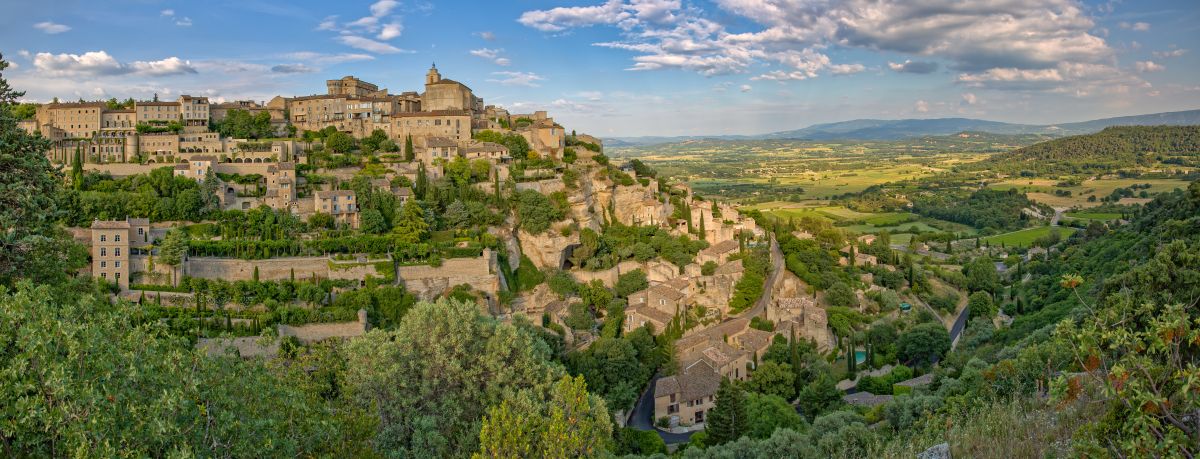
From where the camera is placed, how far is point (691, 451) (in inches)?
773

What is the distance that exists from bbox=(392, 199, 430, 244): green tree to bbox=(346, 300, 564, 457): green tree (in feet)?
50.7

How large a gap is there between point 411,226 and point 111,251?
1234cm

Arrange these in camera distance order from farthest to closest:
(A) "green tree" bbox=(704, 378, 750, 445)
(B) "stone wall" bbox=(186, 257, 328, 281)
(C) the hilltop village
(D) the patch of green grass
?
(D) the patch of green grass → (B) "stone wall" bbox=(186, 257, 328, 281) → (C) the hilltop village → (A) "green tree" bbox=(704, 378, 750, 445)

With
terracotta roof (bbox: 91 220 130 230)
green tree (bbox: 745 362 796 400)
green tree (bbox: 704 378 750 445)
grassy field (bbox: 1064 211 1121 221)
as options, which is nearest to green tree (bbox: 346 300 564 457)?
green tree (bbox: 704 378 750 445)

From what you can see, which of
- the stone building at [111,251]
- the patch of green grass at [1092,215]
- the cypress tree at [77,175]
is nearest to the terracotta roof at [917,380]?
the stone building at [111,251]

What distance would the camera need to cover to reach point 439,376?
57.3 feet

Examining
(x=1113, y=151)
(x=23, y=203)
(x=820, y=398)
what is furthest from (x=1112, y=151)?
(x=23, y=203)

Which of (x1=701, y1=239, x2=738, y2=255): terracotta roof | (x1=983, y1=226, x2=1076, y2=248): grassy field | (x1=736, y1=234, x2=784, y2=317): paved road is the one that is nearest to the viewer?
(x1=736, y1=234, x2=784, y2=317): paved road

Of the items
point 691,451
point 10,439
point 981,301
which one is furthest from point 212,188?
point 981,301

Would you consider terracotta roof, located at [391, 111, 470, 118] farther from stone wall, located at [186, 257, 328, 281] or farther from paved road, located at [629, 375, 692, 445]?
paved road, located at [629, 375, 692, 445]

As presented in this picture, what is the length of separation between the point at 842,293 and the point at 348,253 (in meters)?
25.7

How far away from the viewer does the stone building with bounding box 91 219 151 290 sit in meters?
29.9

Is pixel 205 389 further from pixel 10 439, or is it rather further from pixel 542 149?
pixel 542 149

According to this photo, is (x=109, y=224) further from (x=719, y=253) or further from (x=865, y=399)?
(x=865, y=399)
